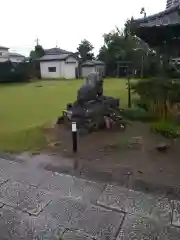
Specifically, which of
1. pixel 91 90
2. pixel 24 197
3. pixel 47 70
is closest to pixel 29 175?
pixel 24 197

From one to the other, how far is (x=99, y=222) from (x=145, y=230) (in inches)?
22.9

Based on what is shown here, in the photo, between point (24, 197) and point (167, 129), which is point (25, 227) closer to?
point (24, 197)

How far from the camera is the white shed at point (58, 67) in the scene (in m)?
33.5

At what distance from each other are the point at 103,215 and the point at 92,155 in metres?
2.28

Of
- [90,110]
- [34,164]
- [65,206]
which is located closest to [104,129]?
[90,110]

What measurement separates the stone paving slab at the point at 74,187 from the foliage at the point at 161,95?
4.81 m

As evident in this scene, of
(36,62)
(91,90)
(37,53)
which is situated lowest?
(91,90)

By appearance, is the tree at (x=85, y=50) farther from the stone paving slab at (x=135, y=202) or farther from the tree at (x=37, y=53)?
the stone paving slab at (x=135, y=202)

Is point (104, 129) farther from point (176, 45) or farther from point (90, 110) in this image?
point (176, 45)

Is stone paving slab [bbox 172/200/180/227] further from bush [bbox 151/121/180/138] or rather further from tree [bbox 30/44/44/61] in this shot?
tree [bbox 30/44/44/61]

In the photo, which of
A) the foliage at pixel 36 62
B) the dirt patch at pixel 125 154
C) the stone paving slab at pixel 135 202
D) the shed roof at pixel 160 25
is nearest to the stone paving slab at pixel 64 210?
the stone paving slab at pixel 135 202

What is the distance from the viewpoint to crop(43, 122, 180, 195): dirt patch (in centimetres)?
467

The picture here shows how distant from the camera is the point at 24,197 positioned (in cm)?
391

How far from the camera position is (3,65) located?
2648 cm
